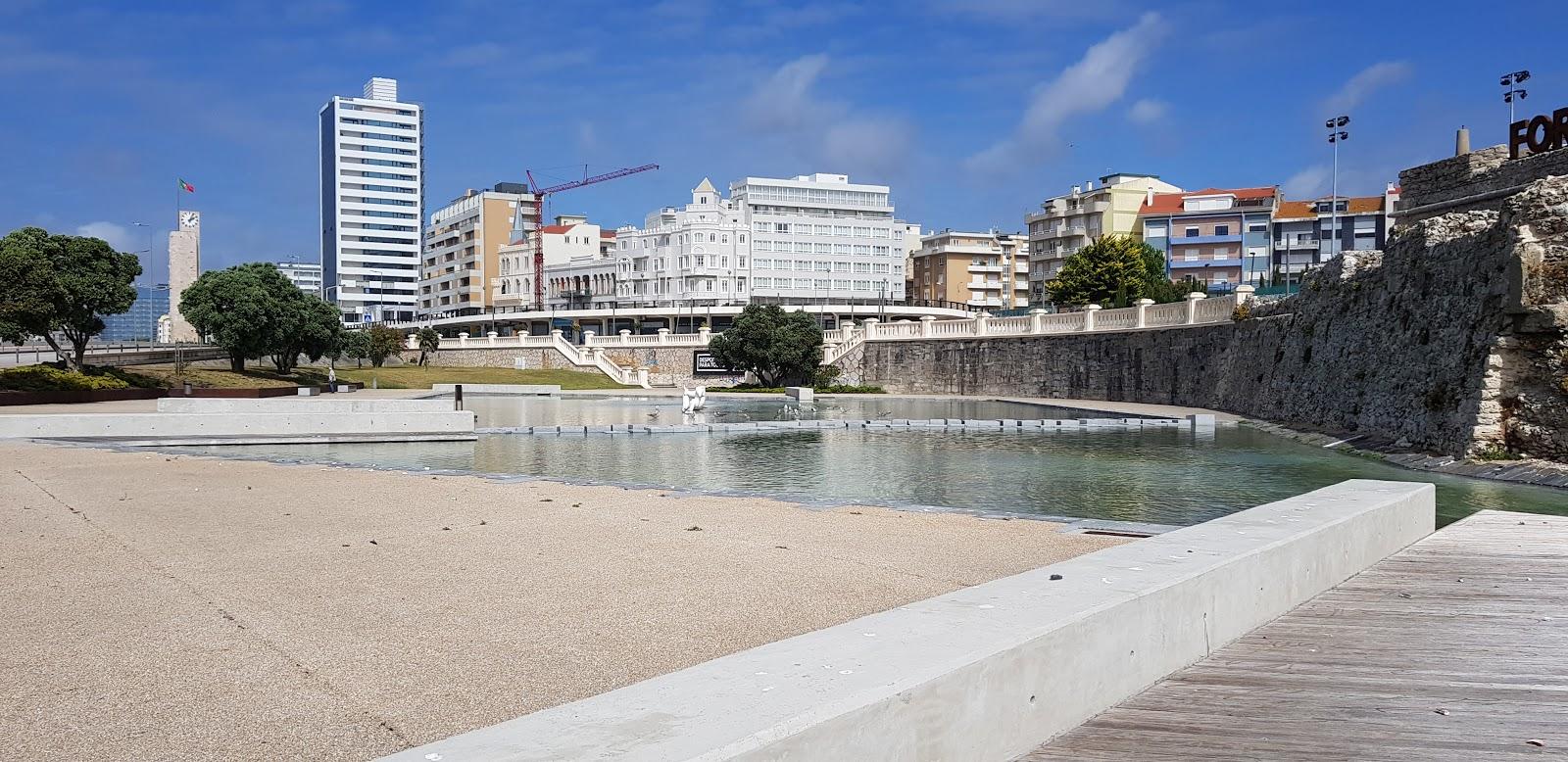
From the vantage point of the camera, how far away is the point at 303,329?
5838 cm

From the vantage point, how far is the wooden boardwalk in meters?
4.30

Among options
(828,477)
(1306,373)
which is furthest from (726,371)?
(828,477)

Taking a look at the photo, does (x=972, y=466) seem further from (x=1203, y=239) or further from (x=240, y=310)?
(x=1203, y=239)

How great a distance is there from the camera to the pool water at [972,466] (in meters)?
15.3

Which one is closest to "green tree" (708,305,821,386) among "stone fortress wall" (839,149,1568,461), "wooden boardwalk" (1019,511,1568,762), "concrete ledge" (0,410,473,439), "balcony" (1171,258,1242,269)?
"stone fortress wall" (839,149,1568,461)

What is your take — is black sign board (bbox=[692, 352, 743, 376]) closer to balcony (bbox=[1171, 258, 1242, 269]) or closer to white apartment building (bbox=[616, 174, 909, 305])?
white apartment building (bbox=[616, 174, 909, 305])

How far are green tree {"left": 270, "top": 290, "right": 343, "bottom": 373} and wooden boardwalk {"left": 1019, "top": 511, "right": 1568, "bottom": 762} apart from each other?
192 ft

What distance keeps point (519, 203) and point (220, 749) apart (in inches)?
6197

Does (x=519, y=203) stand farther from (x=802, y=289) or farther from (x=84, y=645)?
(x=84, y=645)

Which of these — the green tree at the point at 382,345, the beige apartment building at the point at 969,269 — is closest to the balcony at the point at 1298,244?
the beige apartment building at the point at 969,269

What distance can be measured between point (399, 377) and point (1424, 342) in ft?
193

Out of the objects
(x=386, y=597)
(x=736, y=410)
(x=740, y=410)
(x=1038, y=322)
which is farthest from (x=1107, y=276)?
(x=386, y=597)

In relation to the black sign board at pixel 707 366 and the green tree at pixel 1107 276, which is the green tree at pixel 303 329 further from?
the green tree at pixel 1107 276

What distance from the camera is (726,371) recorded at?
2972 inches
